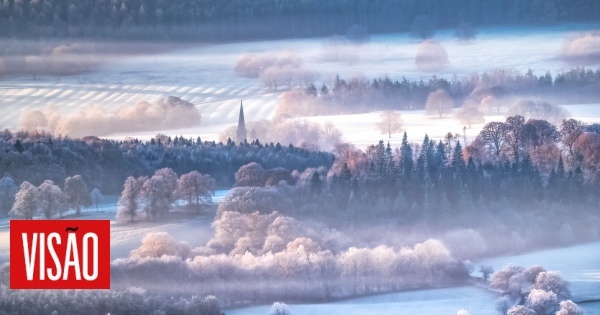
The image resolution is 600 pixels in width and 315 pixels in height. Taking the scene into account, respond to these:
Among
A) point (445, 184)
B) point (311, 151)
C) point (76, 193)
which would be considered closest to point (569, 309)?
point (445, 184)

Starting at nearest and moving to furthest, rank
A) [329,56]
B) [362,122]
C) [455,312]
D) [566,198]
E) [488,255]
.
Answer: [455,312] < [488,255] < [566,198] < [362,122] < [329,56]

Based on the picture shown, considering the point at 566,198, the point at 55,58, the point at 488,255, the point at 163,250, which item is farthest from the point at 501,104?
the point at 55,58

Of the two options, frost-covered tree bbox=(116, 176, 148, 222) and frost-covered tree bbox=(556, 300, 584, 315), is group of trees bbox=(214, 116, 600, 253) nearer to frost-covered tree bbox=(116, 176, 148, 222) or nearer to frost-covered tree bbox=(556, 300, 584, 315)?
frost-covered tree bbox=(116, 176, 148, 222)

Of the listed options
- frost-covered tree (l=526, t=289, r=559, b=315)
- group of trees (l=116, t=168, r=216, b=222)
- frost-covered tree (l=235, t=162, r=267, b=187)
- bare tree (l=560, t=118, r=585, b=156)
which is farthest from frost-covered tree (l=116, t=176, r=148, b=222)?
bare tree (l=560, t=118, r=585, b=156)

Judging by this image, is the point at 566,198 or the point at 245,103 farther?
the point at 245,103

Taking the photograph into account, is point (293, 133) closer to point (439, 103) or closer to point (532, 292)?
point (439, 103)

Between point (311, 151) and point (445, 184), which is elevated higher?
point (311, 151)

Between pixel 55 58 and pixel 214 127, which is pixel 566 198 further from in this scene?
pixel 55 58
